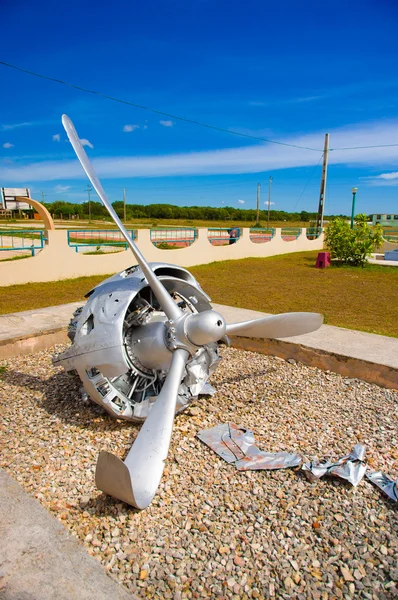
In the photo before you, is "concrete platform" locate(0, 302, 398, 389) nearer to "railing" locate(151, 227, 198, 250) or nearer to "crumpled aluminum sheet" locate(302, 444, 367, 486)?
"crumpled aluminum sheet" locate(302, 444, 367, 486)

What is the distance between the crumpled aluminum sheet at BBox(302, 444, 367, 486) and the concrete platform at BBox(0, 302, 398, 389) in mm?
2169

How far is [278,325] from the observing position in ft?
16.0

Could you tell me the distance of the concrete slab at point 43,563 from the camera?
2.40 m

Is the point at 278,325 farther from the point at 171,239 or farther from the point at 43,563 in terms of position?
the point at 171,239

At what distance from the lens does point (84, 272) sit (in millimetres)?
15586

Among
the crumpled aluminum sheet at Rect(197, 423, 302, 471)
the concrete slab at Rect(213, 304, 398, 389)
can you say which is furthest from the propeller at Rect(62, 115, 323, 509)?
the concrete slab at Rect(213, 304, 398, 389)

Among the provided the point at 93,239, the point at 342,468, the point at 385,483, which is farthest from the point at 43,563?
the point at 93,239

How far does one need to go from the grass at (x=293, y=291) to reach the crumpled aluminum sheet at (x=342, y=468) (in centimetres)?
505

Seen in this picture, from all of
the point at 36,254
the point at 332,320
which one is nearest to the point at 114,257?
the point at 36,254

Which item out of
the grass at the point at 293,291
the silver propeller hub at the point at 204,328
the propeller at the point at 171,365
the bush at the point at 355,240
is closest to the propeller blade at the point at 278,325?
the propeller at the point at 171,365

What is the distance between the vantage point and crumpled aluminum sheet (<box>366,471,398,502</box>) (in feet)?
11.3

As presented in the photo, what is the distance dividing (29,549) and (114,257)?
14411mm

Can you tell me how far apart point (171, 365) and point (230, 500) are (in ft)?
4.19

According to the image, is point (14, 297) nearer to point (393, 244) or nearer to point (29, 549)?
point (29, 549)
